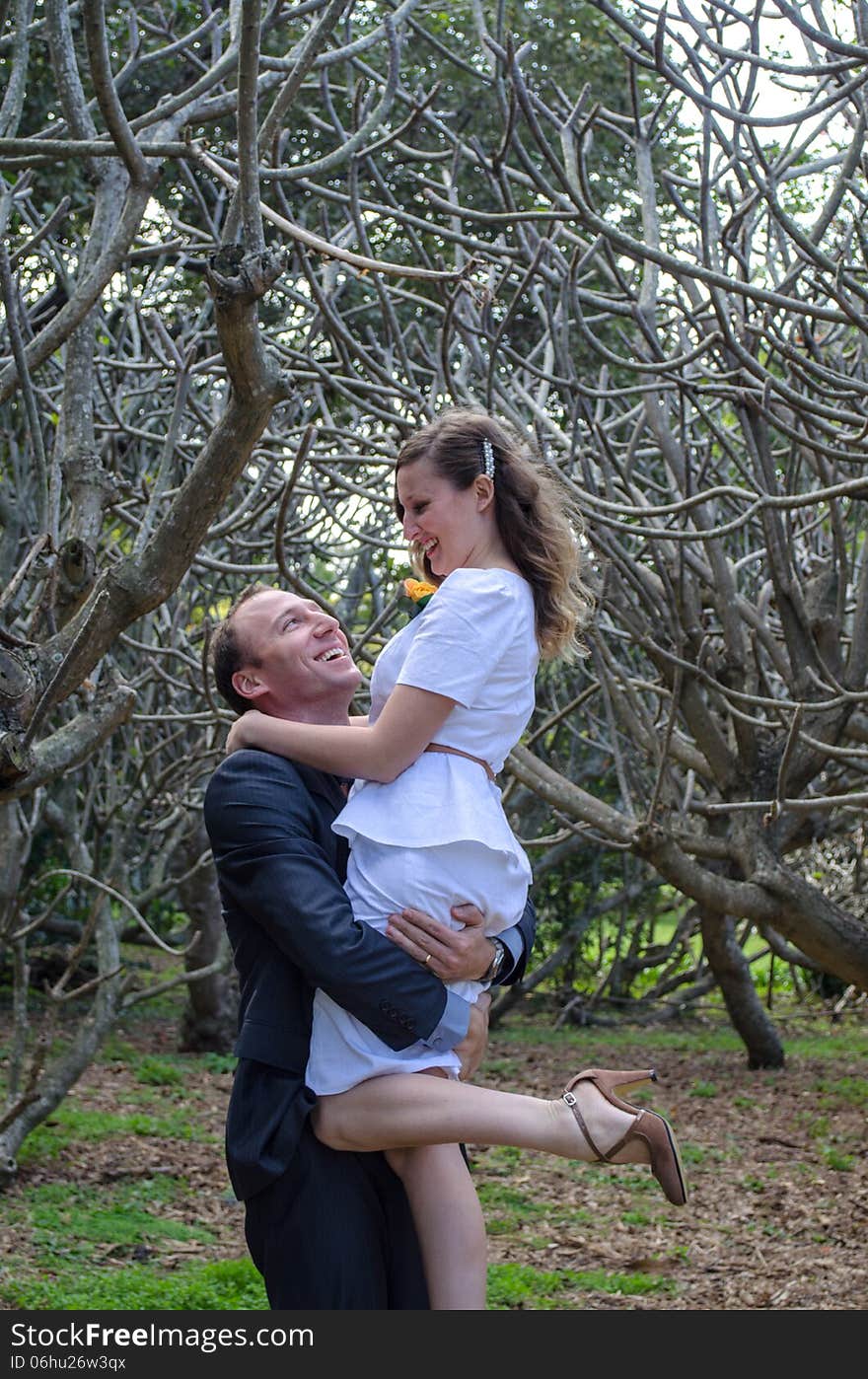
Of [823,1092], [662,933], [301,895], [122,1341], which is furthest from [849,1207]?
[662,933]

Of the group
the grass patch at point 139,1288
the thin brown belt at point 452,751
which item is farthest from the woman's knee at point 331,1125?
the grass patch at point 139,1288

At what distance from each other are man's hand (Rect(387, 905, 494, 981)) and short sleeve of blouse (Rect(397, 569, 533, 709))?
1.11 feet

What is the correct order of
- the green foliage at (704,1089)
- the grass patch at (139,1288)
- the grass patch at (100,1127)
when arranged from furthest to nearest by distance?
1. the green foliage at (704,1089)
2. the grass patch at (100,1127)
3. the grass patch at (139,1288)

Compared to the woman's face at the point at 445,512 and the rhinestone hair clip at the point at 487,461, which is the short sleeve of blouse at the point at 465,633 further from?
the rhinestone hair clip at the point at 487,461

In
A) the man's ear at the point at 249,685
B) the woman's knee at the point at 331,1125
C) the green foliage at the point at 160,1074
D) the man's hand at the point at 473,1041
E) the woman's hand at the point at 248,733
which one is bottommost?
the green foliage at the point at 160,1074

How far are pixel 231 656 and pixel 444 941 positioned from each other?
2.14 feet

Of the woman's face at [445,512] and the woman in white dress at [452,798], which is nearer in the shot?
the woman in white dress at [452,798]

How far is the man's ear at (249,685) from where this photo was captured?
2447 millimetres

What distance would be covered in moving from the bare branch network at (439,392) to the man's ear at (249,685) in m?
0.35

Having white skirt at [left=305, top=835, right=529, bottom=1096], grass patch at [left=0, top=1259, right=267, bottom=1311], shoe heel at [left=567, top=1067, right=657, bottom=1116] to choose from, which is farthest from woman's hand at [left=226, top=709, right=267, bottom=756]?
grass patch at [left=0, top=1259, right=267, bottom=1311]

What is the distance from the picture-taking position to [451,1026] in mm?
2213

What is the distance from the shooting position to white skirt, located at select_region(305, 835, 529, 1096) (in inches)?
84.4

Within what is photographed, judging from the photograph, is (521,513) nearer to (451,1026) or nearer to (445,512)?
(445,512)

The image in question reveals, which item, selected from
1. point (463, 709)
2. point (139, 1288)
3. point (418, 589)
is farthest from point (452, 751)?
point (139, 1288)
